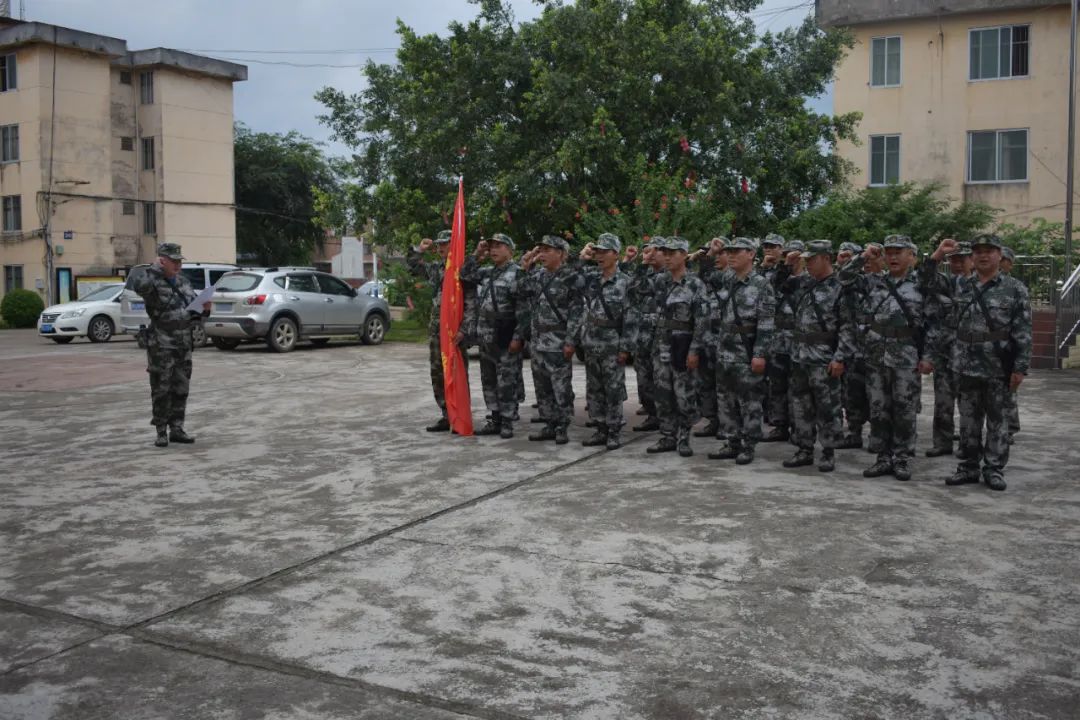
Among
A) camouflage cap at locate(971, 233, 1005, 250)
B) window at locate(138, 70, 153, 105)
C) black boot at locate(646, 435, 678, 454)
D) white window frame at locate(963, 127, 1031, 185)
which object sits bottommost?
black boot at locate(646, 435, 678, 454)

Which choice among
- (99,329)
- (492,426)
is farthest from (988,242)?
(99,329)

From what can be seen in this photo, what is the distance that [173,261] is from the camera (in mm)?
9359

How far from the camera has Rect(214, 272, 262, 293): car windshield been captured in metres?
19.6

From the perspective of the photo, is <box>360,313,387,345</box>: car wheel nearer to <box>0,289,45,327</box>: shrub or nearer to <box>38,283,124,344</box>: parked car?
<box>38,283,124,344</box>: parked car

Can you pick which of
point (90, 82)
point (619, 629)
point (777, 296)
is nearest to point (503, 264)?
point (777, 296)

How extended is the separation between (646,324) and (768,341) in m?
1.83

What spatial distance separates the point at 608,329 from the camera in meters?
8.85

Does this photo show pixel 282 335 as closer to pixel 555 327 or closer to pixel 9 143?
pixel 555 327

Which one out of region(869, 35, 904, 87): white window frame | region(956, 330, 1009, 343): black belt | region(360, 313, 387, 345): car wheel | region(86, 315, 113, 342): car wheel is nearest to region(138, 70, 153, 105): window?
region(86, 315, 113, 342): car wheel

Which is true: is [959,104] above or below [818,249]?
above

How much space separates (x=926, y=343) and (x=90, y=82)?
37.5 metres

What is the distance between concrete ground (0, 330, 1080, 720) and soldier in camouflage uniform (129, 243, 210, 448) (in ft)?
1.58

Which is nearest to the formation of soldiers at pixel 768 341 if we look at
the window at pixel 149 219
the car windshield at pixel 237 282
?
the car windshield at pixel 237 282

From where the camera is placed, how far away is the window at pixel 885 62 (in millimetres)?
26500
